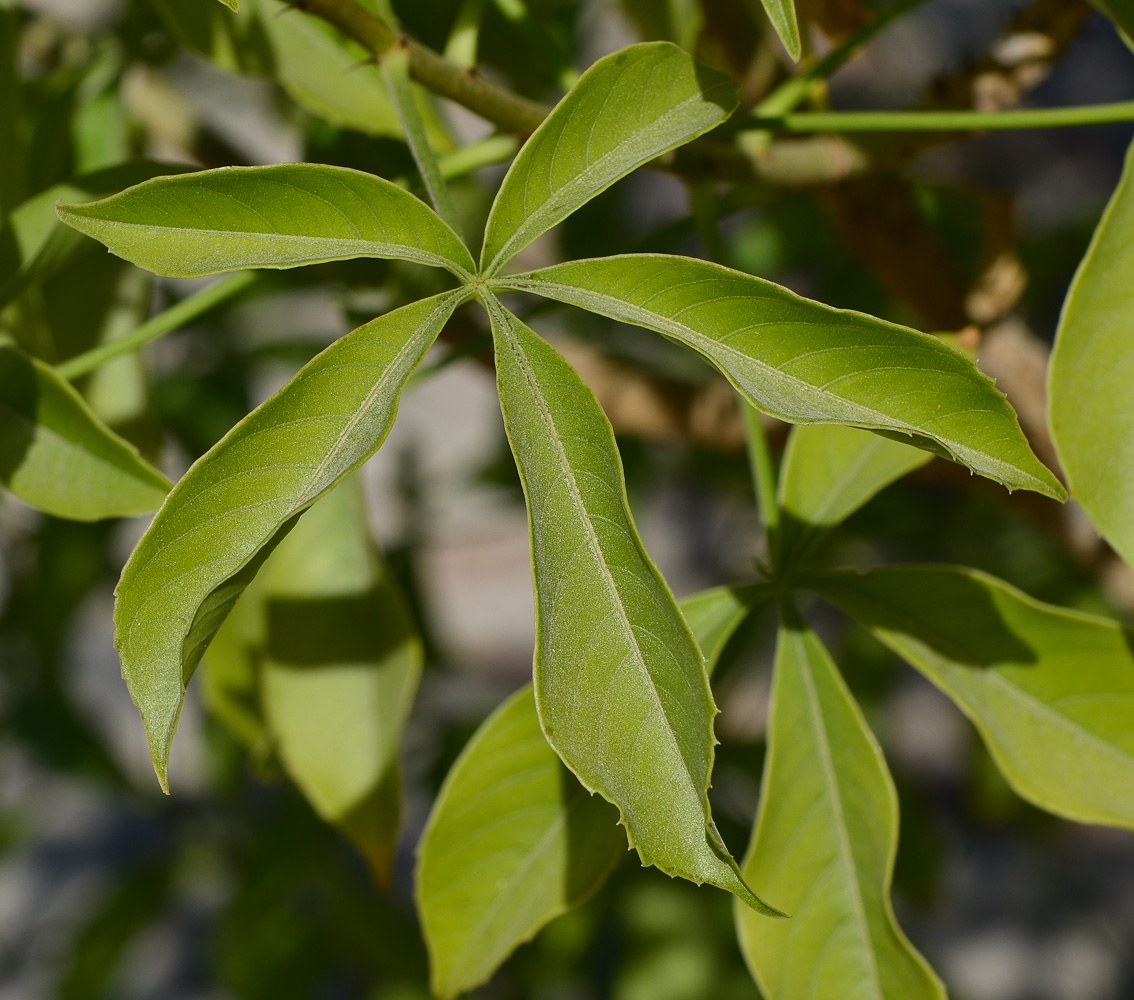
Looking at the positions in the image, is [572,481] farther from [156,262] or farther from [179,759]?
[179,759]

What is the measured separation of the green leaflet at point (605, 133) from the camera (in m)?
0.29

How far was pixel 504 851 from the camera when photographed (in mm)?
418

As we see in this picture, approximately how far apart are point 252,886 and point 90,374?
0.46 meters

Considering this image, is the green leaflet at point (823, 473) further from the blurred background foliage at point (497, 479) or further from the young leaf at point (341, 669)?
the young leaf at point (341, 669)

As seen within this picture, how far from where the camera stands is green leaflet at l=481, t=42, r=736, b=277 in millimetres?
289

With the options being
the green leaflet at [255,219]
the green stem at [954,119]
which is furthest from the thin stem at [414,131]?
the green stem at [954,119]

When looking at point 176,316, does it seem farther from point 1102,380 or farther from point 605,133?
point 1102,380

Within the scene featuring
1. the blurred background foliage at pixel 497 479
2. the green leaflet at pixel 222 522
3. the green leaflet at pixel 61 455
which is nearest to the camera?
the green leaflet at pixel 222 522

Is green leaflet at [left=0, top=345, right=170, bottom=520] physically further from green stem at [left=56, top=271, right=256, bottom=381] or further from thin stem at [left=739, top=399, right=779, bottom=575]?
thin stem at [left=739, top=399, right=779, bottom=575]

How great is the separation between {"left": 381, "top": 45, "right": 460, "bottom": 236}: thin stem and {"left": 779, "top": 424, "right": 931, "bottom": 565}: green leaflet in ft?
0.54

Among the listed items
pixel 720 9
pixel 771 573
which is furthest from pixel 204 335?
pixel 771 573

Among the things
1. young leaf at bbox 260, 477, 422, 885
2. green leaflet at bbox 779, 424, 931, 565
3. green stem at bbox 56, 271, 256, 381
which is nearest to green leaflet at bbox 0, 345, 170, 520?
green stem at bbox 56, 271, 256, 381

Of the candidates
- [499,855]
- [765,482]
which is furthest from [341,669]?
[765,482]

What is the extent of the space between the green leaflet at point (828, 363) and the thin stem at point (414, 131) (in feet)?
Result: 0.18
